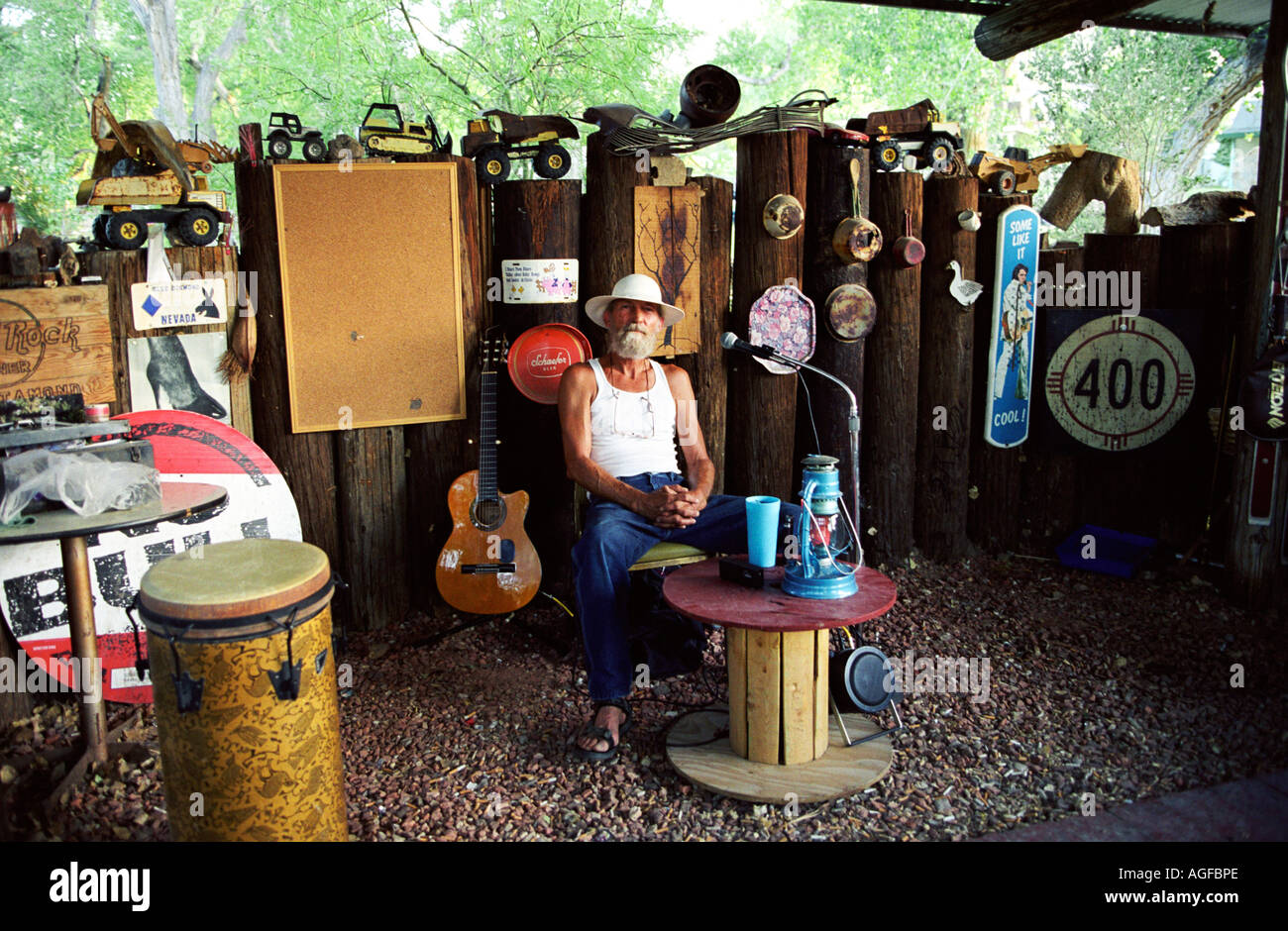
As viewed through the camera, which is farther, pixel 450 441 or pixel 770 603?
pixel 450 441

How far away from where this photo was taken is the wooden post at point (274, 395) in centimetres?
432

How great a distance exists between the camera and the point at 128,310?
4031 millimetres

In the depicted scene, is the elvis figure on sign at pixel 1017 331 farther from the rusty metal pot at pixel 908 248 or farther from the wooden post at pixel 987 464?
Result: the rusty metal pot at pixel 908 248

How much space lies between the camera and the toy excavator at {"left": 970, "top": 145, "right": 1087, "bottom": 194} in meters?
5.52

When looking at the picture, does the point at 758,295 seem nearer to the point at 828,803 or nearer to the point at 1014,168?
the point at 1014,168

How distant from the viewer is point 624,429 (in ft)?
14.4

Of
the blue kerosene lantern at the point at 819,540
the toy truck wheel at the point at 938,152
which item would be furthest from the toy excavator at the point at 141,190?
the toy truck wheel at the point at 938,152

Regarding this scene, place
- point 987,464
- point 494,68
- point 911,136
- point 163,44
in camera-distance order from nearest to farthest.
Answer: point 911,136, point 987,464, point 494,68, point 163,44

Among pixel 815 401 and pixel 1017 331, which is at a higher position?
pixel 1017 331

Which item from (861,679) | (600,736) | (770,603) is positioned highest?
(770,603)

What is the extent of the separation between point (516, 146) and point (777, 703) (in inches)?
129

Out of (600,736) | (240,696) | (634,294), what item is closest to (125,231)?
(634,294)

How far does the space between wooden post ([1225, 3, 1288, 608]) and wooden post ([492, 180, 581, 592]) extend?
→ 12.3 ft

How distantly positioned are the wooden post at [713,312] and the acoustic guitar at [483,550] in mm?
1170
